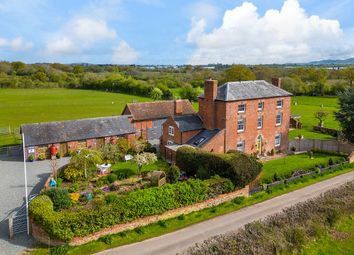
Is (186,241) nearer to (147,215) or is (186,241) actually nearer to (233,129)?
(147,215)

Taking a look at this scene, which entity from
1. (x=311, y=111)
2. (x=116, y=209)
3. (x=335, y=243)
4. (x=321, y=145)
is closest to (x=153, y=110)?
(x=321, y=145)

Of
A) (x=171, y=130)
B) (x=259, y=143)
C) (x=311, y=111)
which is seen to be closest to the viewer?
(x=171, y=130)

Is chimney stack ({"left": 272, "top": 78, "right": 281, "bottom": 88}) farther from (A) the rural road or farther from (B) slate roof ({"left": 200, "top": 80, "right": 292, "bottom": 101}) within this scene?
(A) the rural road

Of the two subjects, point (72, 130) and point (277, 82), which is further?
point (277, 82)

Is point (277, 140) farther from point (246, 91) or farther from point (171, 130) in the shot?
point (171, 130)

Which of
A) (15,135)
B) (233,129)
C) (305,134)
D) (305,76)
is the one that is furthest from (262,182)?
(305,76)
